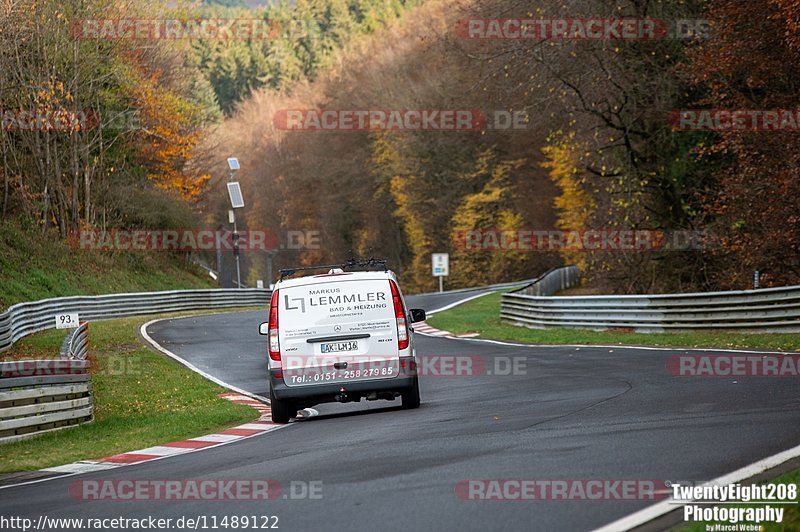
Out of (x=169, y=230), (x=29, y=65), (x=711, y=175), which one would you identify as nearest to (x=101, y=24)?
(x=29, y=65)

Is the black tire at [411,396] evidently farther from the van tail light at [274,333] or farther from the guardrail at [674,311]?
the guardrail at [674,311]

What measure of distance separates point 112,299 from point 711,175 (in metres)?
25.9

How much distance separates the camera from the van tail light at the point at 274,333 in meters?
14.7

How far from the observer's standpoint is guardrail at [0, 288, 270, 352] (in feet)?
112

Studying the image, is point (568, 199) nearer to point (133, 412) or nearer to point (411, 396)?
point (133, 412)

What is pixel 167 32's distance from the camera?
59.9 m

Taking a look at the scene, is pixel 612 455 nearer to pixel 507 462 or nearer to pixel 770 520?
pixel 507 462

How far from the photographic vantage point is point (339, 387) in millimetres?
14445

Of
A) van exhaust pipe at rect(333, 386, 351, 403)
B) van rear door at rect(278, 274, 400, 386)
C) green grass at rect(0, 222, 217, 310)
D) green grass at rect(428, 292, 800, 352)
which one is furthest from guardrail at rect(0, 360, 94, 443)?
green grass at rect(0, 222, 217, 310)

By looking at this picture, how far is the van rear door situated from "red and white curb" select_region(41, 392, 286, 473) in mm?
881

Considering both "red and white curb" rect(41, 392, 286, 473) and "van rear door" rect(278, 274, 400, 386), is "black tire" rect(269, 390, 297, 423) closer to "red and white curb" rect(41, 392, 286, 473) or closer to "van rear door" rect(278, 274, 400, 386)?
"red and white curb" rect(41, 392, 286, 473)

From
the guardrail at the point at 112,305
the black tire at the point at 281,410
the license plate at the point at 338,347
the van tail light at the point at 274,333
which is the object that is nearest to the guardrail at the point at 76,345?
the guardrail at the point at 112,305

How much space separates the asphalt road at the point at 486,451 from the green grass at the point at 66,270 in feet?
108

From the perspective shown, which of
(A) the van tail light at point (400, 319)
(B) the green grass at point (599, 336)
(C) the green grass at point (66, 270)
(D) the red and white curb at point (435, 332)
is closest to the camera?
(A) the van tail light at point (400, 319)
